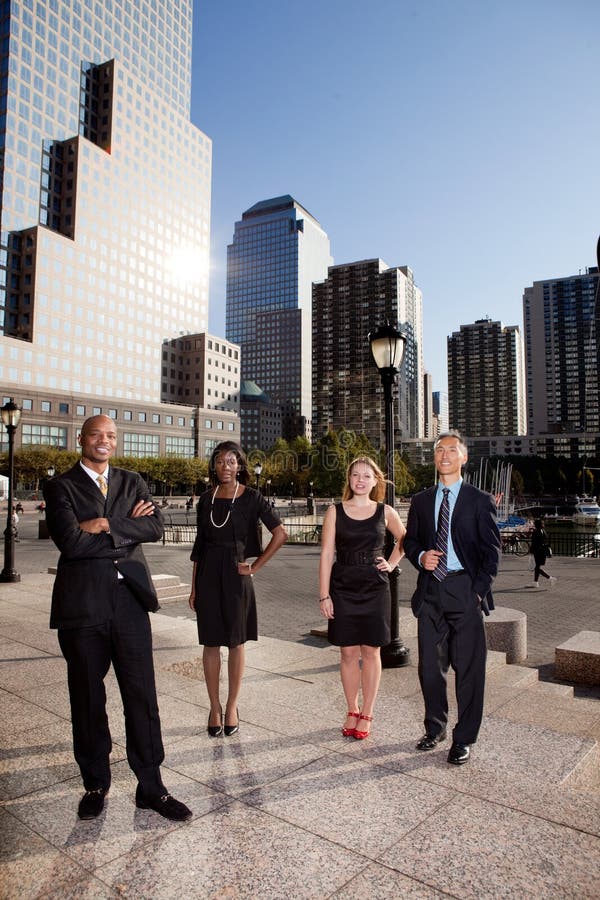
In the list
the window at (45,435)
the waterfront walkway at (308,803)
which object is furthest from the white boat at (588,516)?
the window at (45,435)

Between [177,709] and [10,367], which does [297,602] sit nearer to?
[177,709]

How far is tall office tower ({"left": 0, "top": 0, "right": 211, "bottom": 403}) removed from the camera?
89938 mm

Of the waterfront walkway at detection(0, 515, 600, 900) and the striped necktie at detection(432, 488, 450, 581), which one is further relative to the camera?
the striped necktie at detection(432, 488, 450, 581)

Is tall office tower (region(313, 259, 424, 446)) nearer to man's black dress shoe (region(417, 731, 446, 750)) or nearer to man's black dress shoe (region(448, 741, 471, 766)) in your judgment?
man's black dress shoe (region(417, 731, 446, 750))

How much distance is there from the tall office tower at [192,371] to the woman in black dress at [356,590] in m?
112

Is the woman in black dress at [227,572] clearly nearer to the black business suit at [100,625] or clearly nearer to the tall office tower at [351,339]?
the black business suit at [100,625]

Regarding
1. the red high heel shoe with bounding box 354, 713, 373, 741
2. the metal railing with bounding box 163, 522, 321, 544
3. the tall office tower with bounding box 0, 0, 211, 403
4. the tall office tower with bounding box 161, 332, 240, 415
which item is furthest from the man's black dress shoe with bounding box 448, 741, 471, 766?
the tall office tower with bounding box 161, 332, 240, 415

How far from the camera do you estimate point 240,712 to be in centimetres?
488

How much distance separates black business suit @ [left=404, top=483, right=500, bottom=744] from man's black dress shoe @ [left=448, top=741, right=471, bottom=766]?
61mm

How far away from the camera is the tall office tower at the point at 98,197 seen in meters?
89.9

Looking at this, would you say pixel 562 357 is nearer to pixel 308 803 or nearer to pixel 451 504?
pixel 451 504

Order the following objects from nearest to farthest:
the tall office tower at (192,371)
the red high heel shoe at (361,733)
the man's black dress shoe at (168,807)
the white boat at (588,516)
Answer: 1. the man's black dress shoe at (168,807)
2. the red high heel shoe at (361,733)
3. the white boat at (588,516)
4. the tall office tower at (192,371)

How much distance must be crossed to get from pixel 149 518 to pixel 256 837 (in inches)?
72.1

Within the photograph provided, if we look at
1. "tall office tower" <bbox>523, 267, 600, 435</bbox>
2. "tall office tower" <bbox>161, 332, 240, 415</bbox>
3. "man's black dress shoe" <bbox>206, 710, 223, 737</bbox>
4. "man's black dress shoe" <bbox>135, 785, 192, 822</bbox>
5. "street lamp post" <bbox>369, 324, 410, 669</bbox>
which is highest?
"tall office tower" <bbox>523, 267, 600, 435</bbox>
